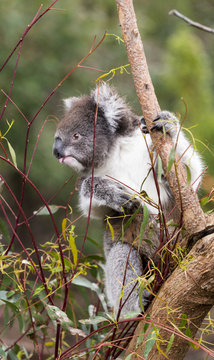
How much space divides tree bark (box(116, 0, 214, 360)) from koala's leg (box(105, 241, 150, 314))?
1.70 feet

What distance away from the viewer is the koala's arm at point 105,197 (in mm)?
2197

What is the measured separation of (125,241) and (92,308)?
1.08 feet

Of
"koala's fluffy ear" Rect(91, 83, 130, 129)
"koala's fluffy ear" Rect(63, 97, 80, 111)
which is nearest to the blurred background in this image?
"koala's fluffy ear" Rect(63, 97, 80, 111)

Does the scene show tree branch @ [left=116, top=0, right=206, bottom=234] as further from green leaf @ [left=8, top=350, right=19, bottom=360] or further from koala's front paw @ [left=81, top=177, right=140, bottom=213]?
green leaf @ [left=8, top=350, right=19, bottom=360]

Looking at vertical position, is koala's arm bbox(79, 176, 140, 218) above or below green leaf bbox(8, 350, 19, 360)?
above

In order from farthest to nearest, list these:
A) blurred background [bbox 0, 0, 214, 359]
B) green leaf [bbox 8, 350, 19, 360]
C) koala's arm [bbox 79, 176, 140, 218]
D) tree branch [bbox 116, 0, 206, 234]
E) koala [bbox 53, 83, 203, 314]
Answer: blurred background [bbox 0, 0, 214, 359] → koala [bbox 53, 83, 203, 314] → koala's arm [bbox 79, 176, 140, 218] → green leaf [bbox 8, 350, 19, 360] → tree branch [bbox 116, 0, 206, 234]

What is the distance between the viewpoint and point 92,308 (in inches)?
91.1

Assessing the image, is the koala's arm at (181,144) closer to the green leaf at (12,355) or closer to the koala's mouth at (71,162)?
the koala's mouth at (71,162)

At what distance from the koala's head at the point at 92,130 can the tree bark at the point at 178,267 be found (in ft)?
2.27

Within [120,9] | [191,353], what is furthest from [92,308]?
[191,353]

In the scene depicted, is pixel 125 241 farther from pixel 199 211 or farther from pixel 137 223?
pixel 199 211

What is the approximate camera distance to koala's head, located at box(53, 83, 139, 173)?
2422 mm

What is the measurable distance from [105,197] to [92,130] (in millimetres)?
380

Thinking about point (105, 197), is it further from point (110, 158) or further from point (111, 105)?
point (111, 105)
